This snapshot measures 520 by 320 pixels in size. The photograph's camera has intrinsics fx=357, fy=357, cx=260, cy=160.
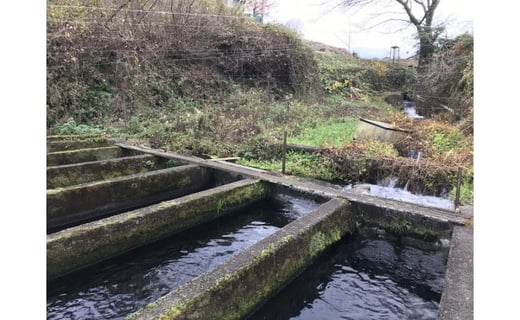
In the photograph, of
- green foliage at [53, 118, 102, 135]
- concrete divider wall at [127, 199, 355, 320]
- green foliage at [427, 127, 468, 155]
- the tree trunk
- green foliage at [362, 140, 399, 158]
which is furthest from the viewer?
the tree trunk

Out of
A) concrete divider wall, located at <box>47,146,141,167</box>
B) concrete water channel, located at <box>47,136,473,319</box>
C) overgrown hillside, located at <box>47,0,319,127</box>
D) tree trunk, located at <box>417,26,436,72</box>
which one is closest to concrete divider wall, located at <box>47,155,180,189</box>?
concrete water channel, located at <box>47,136,473,319</box>

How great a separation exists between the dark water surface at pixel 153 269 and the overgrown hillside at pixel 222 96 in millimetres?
2103

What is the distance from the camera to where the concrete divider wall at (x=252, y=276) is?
283 centimetres

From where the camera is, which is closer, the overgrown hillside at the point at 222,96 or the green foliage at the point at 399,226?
the green foliage at the point at 399,226

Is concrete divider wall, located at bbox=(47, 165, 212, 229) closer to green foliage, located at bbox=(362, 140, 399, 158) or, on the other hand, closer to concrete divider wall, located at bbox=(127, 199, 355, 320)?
concrete divider wall, located at bbox=(127, 199, 355, 320)

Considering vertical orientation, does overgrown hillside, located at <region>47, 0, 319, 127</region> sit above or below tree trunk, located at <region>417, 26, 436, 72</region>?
below

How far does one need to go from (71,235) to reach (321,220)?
304 centimetres

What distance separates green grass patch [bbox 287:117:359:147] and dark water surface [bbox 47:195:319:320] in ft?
12.7

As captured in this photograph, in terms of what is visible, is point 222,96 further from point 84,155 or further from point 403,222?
point 403,222

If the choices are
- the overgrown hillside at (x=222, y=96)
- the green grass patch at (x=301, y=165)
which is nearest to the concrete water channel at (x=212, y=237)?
the green grass patch at (x=301, y=165)

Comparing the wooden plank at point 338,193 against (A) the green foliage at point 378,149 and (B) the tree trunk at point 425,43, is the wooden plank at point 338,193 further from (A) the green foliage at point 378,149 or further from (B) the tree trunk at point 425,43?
(B) the tree trunk at point 425,43

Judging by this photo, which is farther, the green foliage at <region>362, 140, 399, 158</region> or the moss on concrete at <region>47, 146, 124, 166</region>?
the green foliage at <region>362, 140, 399, 158</region>

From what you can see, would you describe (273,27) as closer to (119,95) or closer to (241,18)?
(241,18)

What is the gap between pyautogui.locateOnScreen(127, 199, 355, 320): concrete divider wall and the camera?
111 inches
